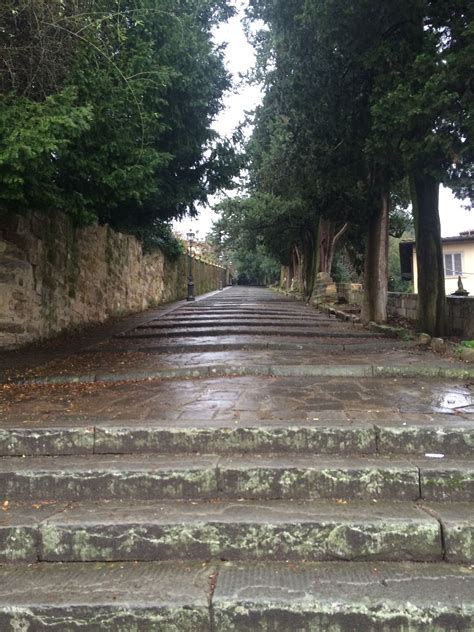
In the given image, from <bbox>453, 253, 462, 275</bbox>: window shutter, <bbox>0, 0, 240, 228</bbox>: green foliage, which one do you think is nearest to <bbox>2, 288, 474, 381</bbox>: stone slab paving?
<bbox>0, 0, 240, 228</bbox>: green foliage

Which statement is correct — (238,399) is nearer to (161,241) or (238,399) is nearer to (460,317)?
(460,317)

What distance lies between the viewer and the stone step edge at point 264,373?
5270 millimetres

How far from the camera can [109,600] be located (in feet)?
7.09

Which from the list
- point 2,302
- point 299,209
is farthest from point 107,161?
point 299,209

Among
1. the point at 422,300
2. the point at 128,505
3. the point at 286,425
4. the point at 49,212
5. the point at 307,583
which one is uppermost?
the point at 49,212

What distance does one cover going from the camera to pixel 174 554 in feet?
8.18

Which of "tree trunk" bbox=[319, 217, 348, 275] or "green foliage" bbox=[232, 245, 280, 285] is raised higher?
"green foliage" bbox=[232, 245, 280, 285]

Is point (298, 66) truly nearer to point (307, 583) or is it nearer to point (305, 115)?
point (305, 115)

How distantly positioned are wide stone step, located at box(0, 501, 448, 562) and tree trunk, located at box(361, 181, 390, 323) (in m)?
7.84

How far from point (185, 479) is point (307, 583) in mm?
901

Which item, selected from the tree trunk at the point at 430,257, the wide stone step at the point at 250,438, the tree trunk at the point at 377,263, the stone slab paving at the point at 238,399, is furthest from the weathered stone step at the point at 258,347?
the wide stone step at the point at 250,438

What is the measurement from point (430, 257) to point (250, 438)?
5.95 m

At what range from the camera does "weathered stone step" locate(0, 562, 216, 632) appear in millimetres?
2107

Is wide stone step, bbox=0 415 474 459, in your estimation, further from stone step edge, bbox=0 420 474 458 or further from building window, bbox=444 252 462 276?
building window, bbox=444 252 462 276
